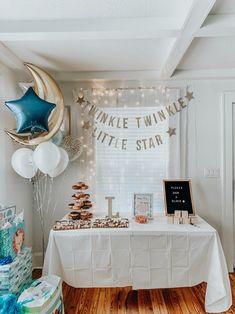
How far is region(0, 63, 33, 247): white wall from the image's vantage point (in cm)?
261

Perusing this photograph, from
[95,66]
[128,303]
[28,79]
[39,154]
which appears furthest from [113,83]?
[128,303]

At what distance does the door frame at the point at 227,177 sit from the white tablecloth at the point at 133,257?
32.6 inches

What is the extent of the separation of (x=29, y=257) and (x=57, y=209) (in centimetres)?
91

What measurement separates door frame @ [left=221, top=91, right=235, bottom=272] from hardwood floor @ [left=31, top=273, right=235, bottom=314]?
1.53 feet

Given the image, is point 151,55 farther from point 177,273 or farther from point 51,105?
point 177,273

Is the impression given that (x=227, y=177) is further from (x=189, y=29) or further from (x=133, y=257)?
(x=189, y=29)

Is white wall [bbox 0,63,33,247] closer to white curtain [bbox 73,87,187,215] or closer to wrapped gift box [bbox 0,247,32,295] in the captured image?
wrapped gift box [bbox 0,247,32,295]

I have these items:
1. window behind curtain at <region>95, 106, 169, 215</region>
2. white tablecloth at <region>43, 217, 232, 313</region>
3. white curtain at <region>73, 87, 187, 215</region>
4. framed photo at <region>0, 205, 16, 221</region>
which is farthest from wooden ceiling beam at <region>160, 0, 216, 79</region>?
Answer: framed photo at <region>0, 205, 16, 221</region>

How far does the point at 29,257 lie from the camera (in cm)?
236

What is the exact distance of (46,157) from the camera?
2.35 meters

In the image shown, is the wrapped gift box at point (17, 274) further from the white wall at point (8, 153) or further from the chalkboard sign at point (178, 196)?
the chalkboard sign at point (178, 196)

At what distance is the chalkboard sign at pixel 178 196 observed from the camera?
2.82 m

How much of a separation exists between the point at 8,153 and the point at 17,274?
119 centimetres

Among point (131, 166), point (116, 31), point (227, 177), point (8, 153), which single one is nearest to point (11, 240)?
point (8, 153)
